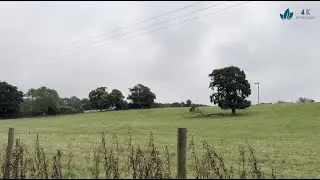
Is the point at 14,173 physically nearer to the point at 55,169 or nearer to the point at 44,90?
the point at 55,169

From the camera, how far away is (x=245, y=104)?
105m

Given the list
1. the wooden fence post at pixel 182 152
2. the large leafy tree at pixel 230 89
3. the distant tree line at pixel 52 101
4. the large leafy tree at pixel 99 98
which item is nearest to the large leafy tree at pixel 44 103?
the distant tree line at pixel 52 101

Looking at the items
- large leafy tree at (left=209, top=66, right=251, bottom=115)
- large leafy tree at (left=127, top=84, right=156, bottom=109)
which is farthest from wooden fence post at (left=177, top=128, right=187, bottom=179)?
large leafy tree at (left=127, top=84, right=156, bottom=109)

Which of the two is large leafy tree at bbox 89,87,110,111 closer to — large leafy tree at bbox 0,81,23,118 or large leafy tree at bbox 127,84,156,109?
large leafy tree at bbox 127,84,156,109

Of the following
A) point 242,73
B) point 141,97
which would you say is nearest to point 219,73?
point 242,73

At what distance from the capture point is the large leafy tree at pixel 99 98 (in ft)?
520

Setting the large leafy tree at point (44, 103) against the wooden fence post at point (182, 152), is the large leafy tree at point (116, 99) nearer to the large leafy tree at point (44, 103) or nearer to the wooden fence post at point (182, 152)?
the large leafy tree at point (44, 103)

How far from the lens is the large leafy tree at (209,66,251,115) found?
104 metres

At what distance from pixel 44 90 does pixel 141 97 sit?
3267 centimetres

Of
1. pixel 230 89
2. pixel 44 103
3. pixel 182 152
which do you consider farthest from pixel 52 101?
pixel 182 152

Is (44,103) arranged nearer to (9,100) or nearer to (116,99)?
(9,100)

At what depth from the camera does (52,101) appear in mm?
152625

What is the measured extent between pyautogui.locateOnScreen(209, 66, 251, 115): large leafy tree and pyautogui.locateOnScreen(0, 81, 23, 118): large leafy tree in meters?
74.6

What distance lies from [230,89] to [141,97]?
64485mm
